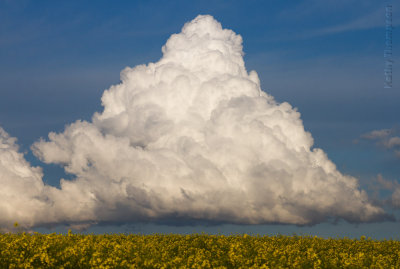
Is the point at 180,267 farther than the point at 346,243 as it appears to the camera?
No

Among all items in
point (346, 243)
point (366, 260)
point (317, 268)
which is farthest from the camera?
point (346, 243)

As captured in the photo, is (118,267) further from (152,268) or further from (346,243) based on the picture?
(346,243)

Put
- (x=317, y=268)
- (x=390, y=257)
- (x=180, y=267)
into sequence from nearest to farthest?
1. (x=180, y=267)
2. (x=317, y=268)
3. (x=390, y=257)

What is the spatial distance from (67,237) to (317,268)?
14.6 m

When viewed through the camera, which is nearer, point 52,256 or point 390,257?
point 52,256

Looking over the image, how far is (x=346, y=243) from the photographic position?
1245 inches

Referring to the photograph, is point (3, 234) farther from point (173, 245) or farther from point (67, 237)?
point (173, 245)

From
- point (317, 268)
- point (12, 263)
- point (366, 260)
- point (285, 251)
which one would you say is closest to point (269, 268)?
point (317, 268)

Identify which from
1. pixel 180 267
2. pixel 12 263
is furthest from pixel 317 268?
pixel 12 263

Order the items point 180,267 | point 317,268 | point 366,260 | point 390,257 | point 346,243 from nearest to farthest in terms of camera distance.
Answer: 1. point 180,267
2. point 317,268
3. point 366,260
4. point 390,257
5. point 346,243

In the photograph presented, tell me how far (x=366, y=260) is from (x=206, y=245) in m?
9.13

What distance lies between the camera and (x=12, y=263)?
2172 cm

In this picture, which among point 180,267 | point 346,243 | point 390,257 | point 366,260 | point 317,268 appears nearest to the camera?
point 180,267

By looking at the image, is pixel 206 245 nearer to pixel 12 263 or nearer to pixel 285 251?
pixel 285 251
